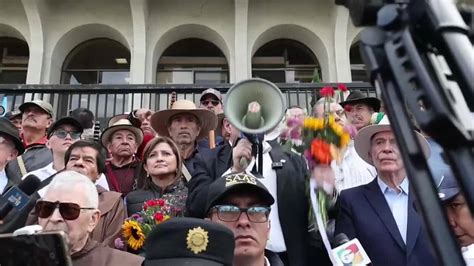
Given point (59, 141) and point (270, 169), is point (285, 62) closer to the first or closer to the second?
point (59, 141)

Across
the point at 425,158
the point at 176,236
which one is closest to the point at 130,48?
the point at 176,236

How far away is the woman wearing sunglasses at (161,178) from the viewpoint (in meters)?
3.76

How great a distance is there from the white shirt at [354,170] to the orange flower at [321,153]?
1219 mm

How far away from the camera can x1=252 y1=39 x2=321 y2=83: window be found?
12500mm

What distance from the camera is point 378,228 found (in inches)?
127

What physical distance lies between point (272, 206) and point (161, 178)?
1.03m

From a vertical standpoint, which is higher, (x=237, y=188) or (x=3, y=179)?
(x=3, y=179)

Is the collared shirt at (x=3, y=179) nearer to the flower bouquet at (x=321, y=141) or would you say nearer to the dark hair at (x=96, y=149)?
the dark hair at (x=96, y=149)

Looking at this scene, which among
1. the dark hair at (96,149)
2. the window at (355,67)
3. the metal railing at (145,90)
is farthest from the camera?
the window at (355,67)

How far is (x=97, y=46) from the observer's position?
1331cm

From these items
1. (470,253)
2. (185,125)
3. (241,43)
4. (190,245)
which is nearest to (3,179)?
(185,125)

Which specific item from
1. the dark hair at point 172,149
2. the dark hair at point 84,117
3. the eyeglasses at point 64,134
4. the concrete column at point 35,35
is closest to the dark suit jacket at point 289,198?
the dark hair at point 172,149

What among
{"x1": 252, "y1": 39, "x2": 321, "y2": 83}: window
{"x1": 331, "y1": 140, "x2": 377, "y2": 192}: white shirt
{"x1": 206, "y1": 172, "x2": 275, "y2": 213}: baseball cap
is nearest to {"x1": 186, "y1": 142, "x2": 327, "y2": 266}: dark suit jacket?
{"x1": 206, "y1": 172, "x2": 275, "y2": 213}: baseball cap

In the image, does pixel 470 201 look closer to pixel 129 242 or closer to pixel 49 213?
pixel 49 213
